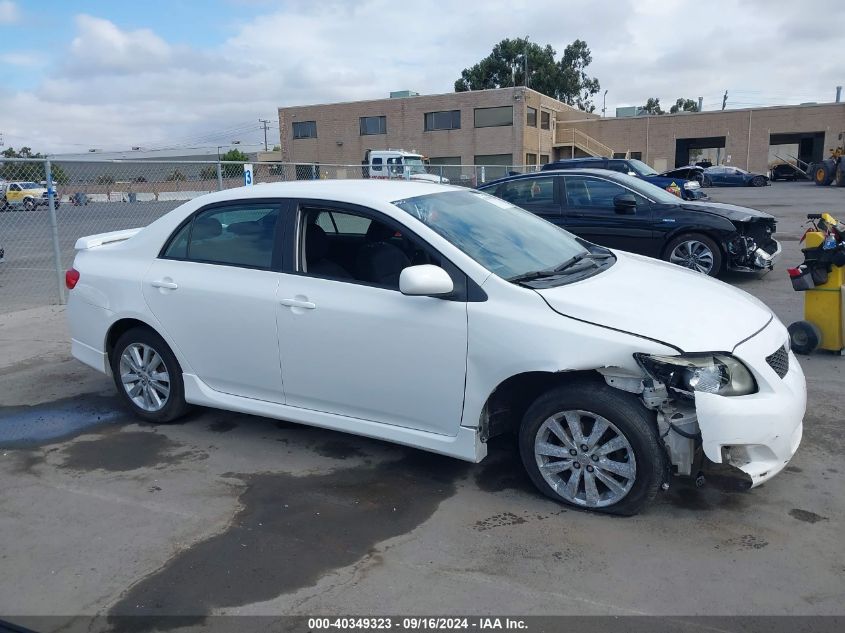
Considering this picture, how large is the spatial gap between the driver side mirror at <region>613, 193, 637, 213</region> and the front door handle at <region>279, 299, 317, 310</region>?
624 centimetres

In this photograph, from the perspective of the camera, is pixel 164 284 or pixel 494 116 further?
pixel 494 116

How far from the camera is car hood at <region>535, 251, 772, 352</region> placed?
3574mm

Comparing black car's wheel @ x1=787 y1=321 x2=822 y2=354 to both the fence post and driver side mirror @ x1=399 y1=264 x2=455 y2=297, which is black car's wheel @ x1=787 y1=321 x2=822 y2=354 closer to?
driver side mirror @ x1=399 y1=264 x2=455 y2=297

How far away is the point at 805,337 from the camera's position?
645 cm

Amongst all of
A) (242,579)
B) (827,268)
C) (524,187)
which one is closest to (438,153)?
(524,187)

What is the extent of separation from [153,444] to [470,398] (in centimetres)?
242

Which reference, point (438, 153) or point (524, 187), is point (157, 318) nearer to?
point (524, 187)

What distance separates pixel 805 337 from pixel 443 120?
43.8 meters

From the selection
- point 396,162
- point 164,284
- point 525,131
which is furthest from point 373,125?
point 164,284

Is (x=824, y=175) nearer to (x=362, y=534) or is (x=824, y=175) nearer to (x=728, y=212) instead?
(x=728, y=212)

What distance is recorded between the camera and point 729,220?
9.62 m

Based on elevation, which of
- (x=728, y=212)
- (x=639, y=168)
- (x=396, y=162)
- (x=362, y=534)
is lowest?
(x=362, y=534)

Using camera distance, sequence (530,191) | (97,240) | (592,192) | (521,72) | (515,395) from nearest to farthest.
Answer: (515,395), (97,240), (592,192), (530,191), (521,72)

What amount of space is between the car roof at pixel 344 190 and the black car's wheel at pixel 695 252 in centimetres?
560
